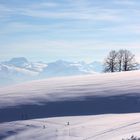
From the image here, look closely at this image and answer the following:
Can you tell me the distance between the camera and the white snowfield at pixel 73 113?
1322 cm

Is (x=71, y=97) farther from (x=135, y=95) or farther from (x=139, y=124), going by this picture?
(x=139, y=124)

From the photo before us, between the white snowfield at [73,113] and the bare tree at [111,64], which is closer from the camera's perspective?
the white snowfield at [73,113]

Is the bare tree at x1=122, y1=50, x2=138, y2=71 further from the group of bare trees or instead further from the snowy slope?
the snowy slope

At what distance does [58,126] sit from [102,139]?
9.19 feet

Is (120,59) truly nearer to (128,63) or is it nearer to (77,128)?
(128,63)

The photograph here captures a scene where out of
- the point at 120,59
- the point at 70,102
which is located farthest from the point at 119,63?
the point at 70,102

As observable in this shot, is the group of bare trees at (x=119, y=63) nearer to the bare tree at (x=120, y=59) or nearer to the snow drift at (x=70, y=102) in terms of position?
the bare tree at (x=120, y=59)

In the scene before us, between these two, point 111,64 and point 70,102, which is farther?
point 111,64

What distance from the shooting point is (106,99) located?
60.4ft

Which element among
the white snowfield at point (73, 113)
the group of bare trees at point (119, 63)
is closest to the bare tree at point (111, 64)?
the group of bare trees at point (119, 63)

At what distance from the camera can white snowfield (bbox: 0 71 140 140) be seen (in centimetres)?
1322

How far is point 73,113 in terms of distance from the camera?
16.9 meters

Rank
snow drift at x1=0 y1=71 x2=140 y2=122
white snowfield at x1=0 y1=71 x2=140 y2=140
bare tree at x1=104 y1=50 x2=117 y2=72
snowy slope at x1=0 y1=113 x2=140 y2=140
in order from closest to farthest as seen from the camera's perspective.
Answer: snowy slope at x1=0 y1=113 x2=140 y2=140 < white snowfield at x1=0 y1=71 x2=140 y2=140 < snow drift at x1=0 y1=71 x2=140 y2=122 < bare tree at x1=104 y1=50 x2=117 y2=72

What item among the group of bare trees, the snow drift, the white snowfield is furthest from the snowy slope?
the group of bare trees
